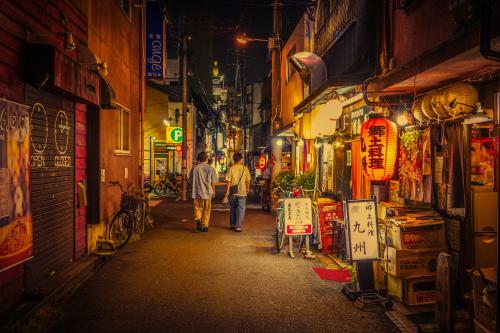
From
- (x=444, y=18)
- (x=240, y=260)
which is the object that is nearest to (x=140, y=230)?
(x=240, y=260)

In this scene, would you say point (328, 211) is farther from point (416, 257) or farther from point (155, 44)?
point (155, 44)

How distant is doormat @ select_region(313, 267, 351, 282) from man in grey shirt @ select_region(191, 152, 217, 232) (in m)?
6.07

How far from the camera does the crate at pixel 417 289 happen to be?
7.64 meters

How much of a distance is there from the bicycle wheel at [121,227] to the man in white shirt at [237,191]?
4.05 metres

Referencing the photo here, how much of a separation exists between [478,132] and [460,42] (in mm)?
2158

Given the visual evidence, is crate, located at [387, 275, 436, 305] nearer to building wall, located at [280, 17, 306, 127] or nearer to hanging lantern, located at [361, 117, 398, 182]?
hanging lantern, located at [361, 117, 398, 182]

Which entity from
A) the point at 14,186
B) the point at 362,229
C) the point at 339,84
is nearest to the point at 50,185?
the point at 14,186

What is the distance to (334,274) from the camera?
999 centimetres

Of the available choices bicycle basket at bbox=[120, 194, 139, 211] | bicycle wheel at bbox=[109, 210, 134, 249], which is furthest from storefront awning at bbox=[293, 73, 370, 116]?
bicycle wheel at bbox=[109, 210, 134, 249]

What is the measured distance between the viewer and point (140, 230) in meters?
15.1

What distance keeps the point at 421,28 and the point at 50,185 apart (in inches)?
333

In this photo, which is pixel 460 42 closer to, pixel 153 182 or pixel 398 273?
pixel 398 273

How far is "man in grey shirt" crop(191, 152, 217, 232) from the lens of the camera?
15383mm

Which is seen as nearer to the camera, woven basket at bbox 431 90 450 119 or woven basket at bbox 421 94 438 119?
→ woven basket at bbox 431 90 450 119
